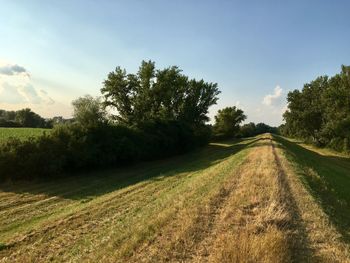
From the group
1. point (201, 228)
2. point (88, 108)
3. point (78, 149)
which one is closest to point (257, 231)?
point (201, 228)

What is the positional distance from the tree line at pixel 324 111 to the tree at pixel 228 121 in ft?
69.1

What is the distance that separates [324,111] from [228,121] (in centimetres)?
3700

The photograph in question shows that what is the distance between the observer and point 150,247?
680 cm

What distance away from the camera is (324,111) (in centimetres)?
5150

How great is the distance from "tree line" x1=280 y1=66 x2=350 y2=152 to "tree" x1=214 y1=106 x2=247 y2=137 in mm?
21056

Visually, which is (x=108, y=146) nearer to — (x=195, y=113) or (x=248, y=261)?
(x=248, y=261)

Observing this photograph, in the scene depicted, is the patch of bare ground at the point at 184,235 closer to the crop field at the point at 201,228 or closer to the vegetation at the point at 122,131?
the crop field at the point at 201,228

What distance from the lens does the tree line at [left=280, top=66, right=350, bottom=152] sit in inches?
1625

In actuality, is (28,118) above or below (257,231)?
above

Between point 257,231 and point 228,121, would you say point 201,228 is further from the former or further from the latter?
point 228,121

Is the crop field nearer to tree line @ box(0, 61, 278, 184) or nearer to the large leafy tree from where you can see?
tree line @ box(0, 61, 278, 184)

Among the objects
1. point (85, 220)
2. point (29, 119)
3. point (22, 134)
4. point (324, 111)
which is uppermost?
point (29, 119)

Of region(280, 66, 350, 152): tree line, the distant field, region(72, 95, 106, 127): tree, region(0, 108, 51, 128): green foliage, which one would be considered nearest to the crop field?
the distant field

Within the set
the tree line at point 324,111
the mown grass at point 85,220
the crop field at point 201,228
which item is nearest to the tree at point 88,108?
the mown grass at point 85,220
